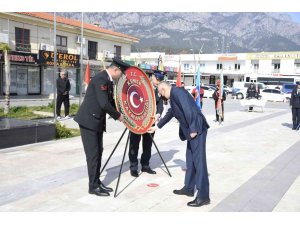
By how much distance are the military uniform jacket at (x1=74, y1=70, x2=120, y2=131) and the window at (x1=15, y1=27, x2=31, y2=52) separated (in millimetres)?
24143

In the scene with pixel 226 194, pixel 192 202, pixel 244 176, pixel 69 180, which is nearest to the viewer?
pixel 192 202

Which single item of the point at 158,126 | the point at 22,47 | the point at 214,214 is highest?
the point at 22,47

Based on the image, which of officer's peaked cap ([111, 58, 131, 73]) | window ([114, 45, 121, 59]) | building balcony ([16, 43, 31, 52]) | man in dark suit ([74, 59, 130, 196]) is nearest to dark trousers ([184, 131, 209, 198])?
man in dark suit ([74, 59, 130, 196])

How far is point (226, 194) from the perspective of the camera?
16.4ft

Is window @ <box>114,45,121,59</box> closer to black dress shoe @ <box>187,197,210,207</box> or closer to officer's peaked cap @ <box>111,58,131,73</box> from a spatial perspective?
officer's peaked cap @ <box>111,58,131,73</box>

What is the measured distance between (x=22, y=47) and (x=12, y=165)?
22787mm

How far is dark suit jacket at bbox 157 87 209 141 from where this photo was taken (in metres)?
4.61

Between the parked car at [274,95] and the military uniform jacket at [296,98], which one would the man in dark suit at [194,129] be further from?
the parked car at [274,95]

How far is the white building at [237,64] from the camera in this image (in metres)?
55.0

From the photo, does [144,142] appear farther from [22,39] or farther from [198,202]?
[22,39]

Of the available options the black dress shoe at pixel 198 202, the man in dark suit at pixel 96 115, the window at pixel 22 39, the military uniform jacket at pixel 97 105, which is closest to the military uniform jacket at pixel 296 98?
the black dress shoe at pixel 198 202

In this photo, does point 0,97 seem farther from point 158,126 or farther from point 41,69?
point 158,126

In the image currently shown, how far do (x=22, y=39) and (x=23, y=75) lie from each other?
2705 mm

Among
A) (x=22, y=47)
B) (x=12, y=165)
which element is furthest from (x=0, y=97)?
(x=12, y=165)
